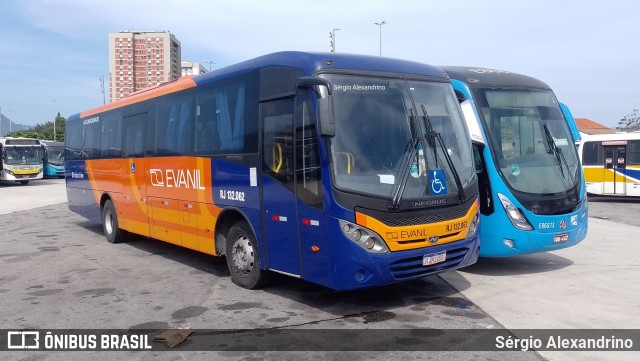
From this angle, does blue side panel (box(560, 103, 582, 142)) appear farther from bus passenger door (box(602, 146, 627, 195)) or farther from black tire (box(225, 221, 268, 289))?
bus passenger door (box(602, 146, 627, 195))

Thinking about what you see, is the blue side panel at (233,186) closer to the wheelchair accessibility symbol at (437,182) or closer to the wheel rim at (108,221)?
the wheelchair accessibility symbol at (437,182)

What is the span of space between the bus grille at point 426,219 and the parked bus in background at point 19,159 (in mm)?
34762

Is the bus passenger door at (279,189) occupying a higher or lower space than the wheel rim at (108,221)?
higher

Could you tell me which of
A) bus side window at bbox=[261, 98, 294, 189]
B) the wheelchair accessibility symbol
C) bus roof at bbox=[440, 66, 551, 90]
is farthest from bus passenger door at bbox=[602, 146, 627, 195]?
bus side window at bbox=[261, 98, 294, 189]

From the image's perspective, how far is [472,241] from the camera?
6.71 meters

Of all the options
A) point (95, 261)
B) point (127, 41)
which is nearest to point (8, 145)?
point (95, 261)

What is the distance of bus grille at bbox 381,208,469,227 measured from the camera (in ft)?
19.1

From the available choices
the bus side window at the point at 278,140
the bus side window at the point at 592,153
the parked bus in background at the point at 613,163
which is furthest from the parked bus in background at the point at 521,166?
the bus side window at the point at 592,153

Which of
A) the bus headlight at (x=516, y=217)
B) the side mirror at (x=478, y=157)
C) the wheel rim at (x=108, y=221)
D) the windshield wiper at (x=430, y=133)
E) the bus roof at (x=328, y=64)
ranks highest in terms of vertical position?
the bus roof at (x=328, y=64)

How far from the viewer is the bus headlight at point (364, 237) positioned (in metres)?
5.72

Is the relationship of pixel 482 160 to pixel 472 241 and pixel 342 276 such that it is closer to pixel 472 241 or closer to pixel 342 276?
pixel 472 241

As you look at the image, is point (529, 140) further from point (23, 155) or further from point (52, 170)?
point (52, 170)

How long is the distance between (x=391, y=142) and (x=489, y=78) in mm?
3418

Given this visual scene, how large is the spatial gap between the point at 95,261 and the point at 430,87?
6918mm
